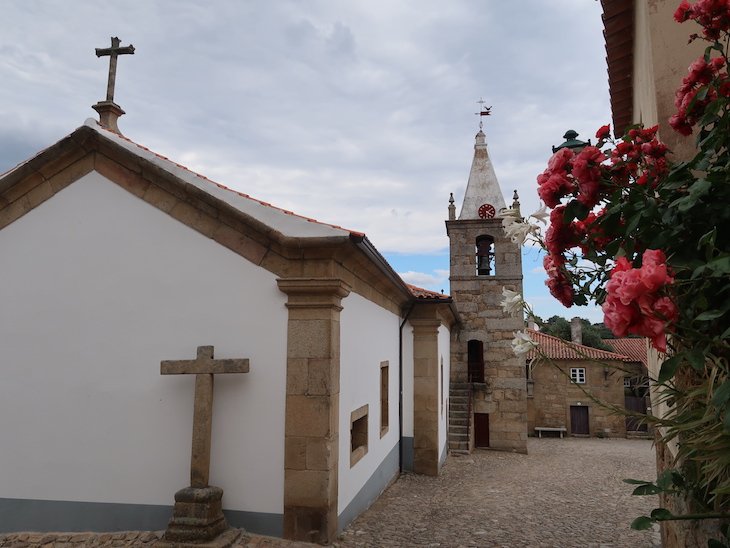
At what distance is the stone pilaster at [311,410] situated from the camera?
5.20 metres

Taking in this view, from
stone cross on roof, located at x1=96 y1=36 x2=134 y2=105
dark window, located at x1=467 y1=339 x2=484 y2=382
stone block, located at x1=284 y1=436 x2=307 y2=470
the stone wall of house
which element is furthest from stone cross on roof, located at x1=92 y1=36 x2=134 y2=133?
the stone wall of house

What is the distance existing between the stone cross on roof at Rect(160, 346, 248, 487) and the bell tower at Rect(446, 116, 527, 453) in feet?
36.9

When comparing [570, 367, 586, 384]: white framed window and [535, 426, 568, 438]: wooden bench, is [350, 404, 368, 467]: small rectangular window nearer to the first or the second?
[535, 426, 568, 438]: wooden bench

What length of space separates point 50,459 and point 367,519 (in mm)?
3864

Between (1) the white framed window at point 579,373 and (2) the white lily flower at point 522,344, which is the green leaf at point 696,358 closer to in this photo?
(2) the white lily flower at point 522,344

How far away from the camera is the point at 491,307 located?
659 inches

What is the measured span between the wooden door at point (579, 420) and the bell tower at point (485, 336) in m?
9.41

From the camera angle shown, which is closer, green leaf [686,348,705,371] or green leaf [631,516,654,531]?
green leaf [686,348,705,371]

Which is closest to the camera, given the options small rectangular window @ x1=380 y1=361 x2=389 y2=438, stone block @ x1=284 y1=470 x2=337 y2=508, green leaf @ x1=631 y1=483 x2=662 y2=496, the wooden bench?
green leaf @ x1=631 y1=483 x2=662 y2=496

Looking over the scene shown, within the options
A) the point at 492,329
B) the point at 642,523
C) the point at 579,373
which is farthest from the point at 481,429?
the point at 642,523

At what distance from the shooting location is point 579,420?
24.1 meters

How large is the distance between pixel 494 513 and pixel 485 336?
9.08m

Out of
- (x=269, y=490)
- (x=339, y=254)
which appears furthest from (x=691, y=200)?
(x=269, y=490)

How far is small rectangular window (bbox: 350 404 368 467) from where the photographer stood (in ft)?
22.8
